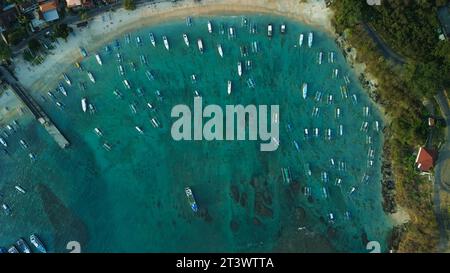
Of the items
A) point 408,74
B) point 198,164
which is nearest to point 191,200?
point 198,164

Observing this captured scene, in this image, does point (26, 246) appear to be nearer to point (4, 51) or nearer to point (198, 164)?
point (198, 164)

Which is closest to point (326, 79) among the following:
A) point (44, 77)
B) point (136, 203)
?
point (136, 203)

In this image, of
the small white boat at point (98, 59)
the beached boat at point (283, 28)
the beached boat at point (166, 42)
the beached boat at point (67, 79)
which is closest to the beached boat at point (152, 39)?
the beached boat at point (166, 42)

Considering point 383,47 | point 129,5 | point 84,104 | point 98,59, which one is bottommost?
point 84,104

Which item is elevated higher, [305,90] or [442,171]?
[305,90]

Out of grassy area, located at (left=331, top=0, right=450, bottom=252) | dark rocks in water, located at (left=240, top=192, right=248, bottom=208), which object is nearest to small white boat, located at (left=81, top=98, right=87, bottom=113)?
dark rocks in water, located at (left=240, top=192, right=248, bottom=208)

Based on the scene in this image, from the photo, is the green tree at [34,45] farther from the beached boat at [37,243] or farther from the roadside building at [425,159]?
the roadside building at [425,159]

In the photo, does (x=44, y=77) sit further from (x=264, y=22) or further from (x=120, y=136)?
(x=264, y=22)

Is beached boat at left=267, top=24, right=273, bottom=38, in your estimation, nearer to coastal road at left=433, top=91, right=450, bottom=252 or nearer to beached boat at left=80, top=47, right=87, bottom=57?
coastal road at left=433, top=91, right=450, bottom=252
